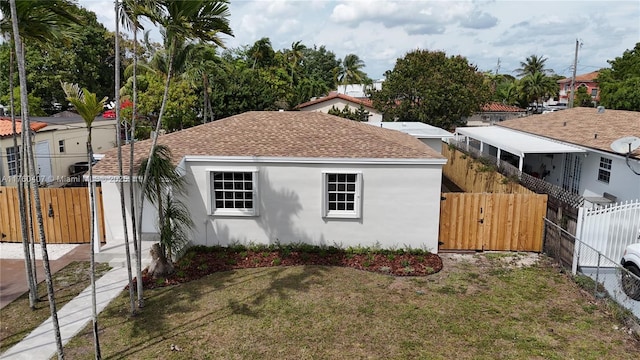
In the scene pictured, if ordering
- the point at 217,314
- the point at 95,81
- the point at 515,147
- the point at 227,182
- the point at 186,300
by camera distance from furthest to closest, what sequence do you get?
the point at 95,81
the point at 515,147
the point at 227,182
the point at 186,300
the point at 217,314

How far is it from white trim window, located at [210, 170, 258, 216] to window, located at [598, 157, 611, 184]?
46.7 ft

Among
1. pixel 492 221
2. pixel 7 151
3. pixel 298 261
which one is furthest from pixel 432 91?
pixel 7 151

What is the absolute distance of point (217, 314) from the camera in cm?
946

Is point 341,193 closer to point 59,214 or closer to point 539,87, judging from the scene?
point 59,214

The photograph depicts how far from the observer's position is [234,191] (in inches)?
525

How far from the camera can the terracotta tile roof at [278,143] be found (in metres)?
13.1

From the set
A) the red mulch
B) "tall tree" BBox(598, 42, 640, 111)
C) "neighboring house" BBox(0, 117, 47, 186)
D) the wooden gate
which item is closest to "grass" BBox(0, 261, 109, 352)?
the red mulch

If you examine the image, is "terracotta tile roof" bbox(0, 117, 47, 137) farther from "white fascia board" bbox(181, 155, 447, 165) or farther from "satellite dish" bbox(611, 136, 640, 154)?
"satellite dish" bbox(611, 136, 640, 154)

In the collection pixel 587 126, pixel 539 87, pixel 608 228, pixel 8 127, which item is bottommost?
pixel 608 228

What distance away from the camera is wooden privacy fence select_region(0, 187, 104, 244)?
45.2 feet

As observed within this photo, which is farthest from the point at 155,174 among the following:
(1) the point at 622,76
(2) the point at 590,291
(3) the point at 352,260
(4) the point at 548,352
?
(1) the point at 622,76

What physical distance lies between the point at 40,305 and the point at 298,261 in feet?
21.2

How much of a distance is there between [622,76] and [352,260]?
40.4m

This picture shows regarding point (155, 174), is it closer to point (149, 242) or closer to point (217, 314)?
point (217, 314)
